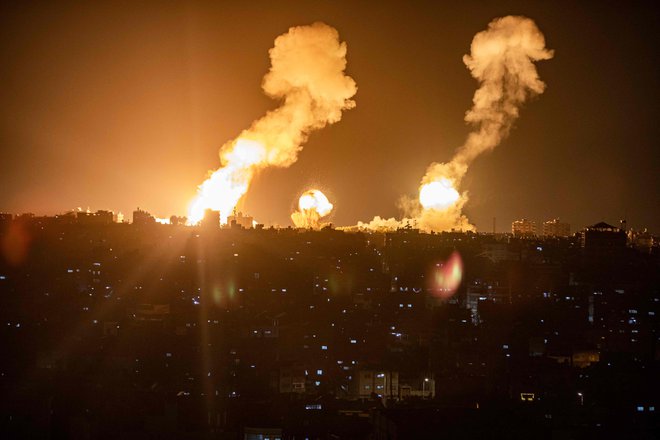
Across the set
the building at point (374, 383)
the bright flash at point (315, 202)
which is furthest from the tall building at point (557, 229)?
the building at point (374, 383)

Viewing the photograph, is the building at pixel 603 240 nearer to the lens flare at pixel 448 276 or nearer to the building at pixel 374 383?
the lens flare at pixel 448 276

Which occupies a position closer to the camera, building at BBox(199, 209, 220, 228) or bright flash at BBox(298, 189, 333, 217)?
building at BBox(199, 209, 220, 228)

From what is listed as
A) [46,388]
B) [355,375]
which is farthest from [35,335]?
[355,375]

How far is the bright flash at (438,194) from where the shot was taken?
3503 cm

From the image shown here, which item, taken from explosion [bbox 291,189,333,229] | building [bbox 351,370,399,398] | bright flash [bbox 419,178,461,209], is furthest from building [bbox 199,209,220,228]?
building [bbox 351,370,399,398]

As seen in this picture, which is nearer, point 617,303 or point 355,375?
point 355,375

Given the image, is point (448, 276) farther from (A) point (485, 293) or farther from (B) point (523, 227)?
(B) point (523, 227)

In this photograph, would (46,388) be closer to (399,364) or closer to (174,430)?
(174,430)

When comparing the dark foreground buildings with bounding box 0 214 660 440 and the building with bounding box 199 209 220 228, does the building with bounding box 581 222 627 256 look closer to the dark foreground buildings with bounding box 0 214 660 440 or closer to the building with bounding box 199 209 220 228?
the dark foreground buildings with bounding box 0 214 660 440

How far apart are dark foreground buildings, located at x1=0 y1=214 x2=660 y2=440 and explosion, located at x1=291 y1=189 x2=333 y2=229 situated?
2.44m

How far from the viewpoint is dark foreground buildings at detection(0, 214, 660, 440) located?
54.3ft

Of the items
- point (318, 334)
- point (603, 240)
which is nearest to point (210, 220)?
point (318, 334)

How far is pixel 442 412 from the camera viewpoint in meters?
16.0

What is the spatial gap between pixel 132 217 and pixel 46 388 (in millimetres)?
18064
